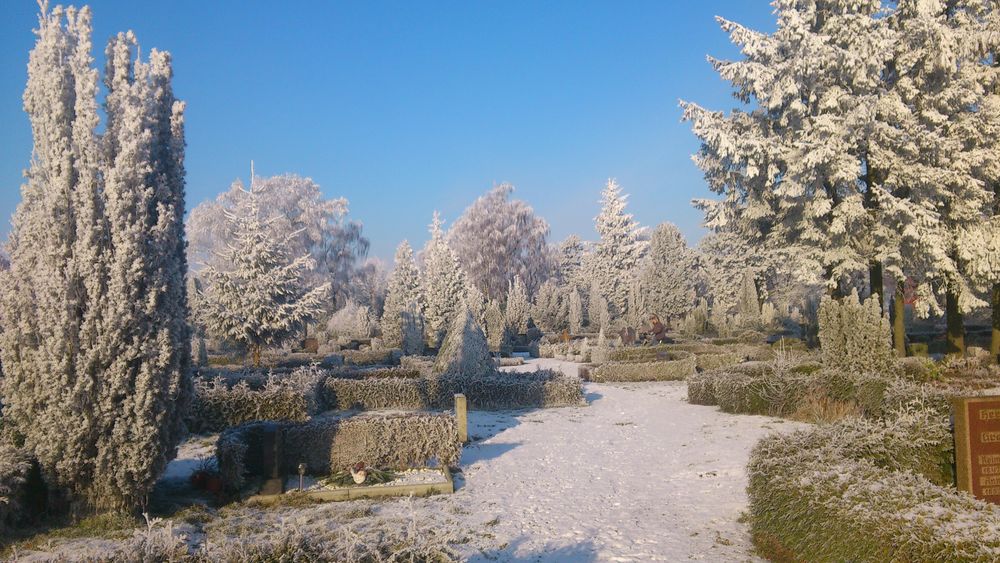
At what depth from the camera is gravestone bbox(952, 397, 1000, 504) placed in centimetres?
588

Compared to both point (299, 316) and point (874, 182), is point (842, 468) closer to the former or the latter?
point (874, 182)

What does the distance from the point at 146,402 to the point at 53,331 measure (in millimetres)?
1187

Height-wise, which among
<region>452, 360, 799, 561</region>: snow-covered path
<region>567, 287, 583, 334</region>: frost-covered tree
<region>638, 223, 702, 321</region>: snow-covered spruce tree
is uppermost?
<region>638, 223, 702, 321</region>: snow-covered spruce tree

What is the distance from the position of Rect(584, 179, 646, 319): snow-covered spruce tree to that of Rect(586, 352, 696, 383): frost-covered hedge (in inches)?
1401

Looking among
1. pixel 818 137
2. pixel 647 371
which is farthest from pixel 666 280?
pixel 818 137

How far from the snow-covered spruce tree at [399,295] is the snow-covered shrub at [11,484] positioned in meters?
25.3

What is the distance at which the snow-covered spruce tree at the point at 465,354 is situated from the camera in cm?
1697

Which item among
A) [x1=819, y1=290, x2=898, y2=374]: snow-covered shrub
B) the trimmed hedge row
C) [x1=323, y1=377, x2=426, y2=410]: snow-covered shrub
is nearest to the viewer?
the trimmed hedge row

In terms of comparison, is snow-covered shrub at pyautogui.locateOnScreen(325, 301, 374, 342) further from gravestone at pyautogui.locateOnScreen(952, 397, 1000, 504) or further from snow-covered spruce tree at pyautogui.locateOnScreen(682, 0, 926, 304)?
gravestone at pyautogui.locateOnScreen(952, 397, 1000, 504)

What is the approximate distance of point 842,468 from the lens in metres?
5.56

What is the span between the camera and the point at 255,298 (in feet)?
74.3

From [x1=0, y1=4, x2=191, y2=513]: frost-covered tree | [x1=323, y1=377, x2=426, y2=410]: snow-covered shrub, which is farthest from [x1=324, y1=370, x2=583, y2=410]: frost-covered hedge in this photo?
[x1=0, y1=4, x2=191, y2=513]: frost-covered tree

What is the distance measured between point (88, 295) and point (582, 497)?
19.9 feet

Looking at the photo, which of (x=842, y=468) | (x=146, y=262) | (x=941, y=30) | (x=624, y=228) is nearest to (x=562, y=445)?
(x=842, y=468)
